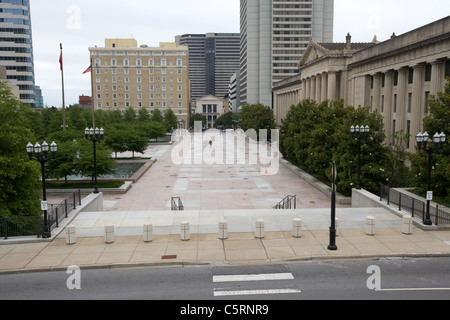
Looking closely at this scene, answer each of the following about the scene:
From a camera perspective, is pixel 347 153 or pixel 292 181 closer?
pixel 347 153

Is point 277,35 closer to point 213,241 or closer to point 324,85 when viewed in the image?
point 324,85

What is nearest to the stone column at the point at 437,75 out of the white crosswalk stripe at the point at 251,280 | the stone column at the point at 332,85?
the stone column at the point at 332,85

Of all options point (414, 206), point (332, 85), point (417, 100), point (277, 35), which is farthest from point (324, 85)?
point (277, 35)

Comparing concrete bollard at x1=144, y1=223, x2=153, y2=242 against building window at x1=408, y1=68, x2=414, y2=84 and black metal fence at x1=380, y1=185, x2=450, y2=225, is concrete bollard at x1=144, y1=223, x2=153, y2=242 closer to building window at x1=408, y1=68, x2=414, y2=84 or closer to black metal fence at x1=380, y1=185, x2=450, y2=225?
black metal fence at x1=380, y1=185, x2=450, y2=225

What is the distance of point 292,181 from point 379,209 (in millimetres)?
14000

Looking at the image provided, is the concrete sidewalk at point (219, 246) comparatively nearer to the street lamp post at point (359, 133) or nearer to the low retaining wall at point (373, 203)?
the low retaining wall at point (373, 203)

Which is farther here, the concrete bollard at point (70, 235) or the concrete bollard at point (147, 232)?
the concrete bollard at point (147, 232)

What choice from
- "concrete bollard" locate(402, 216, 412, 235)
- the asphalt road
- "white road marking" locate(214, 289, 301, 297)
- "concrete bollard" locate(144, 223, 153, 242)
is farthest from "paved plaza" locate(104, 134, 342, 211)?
"white road marking" locate(214, 289, 301, 297)

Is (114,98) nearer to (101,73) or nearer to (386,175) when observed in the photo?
(101,73)

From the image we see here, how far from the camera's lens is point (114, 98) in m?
124

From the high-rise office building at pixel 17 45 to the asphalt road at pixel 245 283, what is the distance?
116220 mm

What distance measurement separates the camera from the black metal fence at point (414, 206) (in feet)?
60.0

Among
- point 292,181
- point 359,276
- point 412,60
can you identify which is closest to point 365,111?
point 292,181

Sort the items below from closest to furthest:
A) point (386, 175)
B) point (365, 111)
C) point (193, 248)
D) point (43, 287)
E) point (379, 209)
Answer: point (43, 287), point (193, 248), point (379, 209), point (386, 175), point (365, 111)
